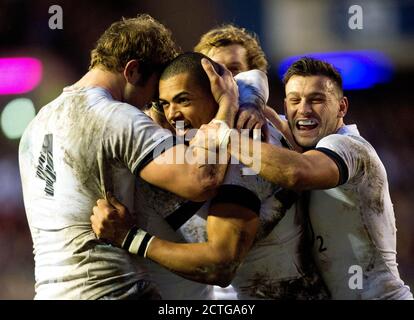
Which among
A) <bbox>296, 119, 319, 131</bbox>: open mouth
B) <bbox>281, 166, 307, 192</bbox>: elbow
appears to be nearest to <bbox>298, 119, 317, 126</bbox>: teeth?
<bbox>296, 119, 319, 131</bbox>: open mouth

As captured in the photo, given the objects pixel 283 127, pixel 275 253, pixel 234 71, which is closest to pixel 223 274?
pixel 275 253

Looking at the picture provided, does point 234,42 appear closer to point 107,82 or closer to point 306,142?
point 306,142

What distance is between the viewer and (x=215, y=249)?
3357 millimetres

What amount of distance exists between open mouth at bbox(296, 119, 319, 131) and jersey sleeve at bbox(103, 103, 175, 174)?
1.04 m

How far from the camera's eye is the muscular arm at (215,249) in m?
3.34

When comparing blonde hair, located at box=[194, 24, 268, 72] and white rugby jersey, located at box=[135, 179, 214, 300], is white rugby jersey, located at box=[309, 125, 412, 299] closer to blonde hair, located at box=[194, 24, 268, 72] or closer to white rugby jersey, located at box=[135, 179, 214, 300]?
white rugby jersey, located at box=[135, 179, 214, 300]

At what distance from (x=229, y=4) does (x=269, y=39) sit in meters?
0.54

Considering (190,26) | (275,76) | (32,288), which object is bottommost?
(32,288)

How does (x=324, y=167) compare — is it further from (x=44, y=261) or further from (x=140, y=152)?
(x=44, y=261)

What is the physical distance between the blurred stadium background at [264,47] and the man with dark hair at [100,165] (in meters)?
4.38

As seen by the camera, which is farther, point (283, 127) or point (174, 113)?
point (283, 127)

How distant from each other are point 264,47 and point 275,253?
503 centimetres

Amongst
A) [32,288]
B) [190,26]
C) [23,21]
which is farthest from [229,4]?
[32,288]

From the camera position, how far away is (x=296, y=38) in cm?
880
